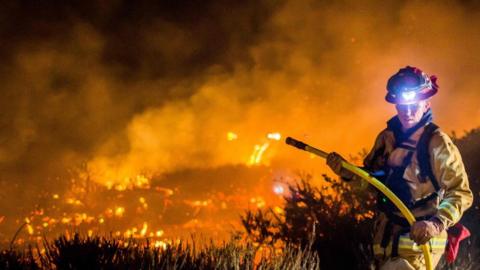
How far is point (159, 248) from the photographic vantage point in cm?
504

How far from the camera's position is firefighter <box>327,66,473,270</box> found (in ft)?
12.7

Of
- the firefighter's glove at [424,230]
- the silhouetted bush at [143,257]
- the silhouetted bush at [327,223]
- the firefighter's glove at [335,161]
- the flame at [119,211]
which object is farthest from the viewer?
the flame at [119,211]

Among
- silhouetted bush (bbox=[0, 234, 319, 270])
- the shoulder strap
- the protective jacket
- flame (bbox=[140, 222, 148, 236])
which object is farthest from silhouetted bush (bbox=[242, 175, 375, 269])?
flame (bbox=[140, 222, 148, 236])

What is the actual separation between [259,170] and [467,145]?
68.7 ft

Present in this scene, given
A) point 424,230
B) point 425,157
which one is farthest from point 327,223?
point 424,230

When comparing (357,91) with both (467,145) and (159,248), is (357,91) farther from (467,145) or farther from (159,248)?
(159,248)

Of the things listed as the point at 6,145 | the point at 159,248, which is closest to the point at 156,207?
the point at 6,145

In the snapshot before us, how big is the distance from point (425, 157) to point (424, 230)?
0.58m

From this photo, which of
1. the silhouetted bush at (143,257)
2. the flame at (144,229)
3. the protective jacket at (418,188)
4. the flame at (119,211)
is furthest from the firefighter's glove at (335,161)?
the flame at (119,211)

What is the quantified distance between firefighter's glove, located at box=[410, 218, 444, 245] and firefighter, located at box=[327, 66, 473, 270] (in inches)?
0.7

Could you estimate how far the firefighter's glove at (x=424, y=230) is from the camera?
144 inches

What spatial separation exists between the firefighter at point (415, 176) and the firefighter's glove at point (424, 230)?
17mm

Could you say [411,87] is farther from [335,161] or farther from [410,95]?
[335,161]

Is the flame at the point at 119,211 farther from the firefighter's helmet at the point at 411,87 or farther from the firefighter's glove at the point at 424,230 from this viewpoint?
the firefighter's glove at the point at 424,230
